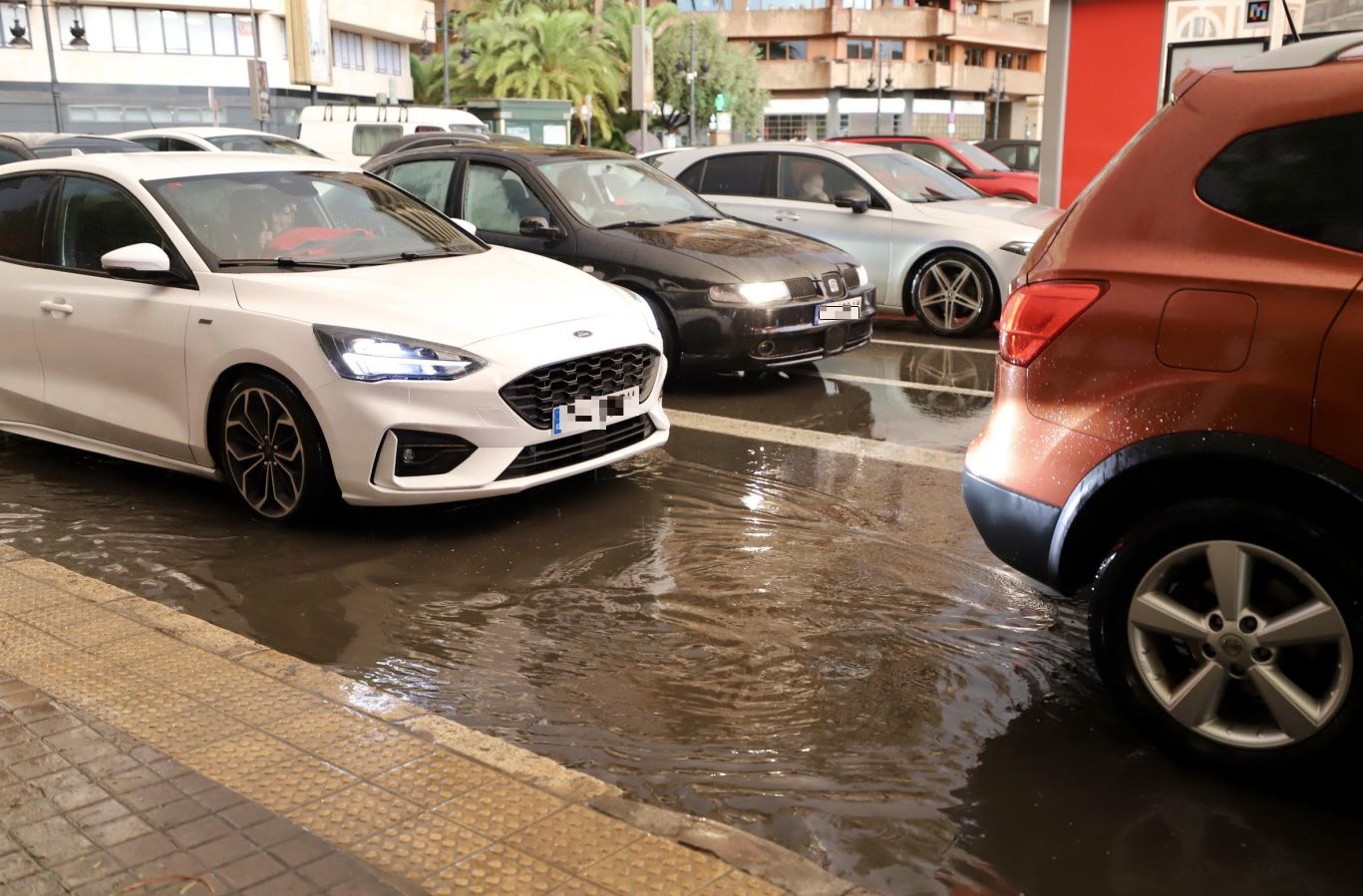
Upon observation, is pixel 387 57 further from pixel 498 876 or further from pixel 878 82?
pixel 498 876

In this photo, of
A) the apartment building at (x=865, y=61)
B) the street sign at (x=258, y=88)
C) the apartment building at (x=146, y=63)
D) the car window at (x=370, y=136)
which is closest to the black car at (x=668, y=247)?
the car window at (x=370, y=136)

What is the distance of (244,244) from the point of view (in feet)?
19.8

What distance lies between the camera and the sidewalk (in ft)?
9.27

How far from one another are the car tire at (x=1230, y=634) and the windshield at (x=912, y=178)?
7.96m

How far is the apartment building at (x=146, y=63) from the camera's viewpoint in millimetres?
52000

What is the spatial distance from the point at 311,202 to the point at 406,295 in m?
Result: 1.12

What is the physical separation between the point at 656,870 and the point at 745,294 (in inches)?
223

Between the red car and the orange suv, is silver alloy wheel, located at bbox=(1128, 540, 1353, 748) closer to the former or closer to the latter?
the orange suv

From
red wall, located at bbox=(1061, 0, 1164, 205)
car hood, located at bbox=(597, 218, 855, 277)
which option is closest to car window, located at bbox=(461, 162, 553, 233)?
car hood, located at bbox=(597, 218, 855, 277)

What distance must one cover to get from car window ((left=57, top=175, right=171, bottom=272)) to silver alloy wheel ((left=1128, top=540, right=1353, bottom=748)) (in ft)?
14.9

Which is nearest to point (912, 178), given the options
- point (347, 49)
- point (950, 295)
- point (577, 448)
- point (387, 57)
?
point (950, 295)

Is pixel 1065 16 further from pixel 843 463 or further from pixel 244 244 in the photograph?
pixel 244 244

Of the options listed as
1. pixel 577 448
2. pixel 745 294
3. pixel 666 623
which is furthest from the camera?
pixel 745 294

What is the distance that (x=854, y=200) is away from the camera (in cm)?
1092
